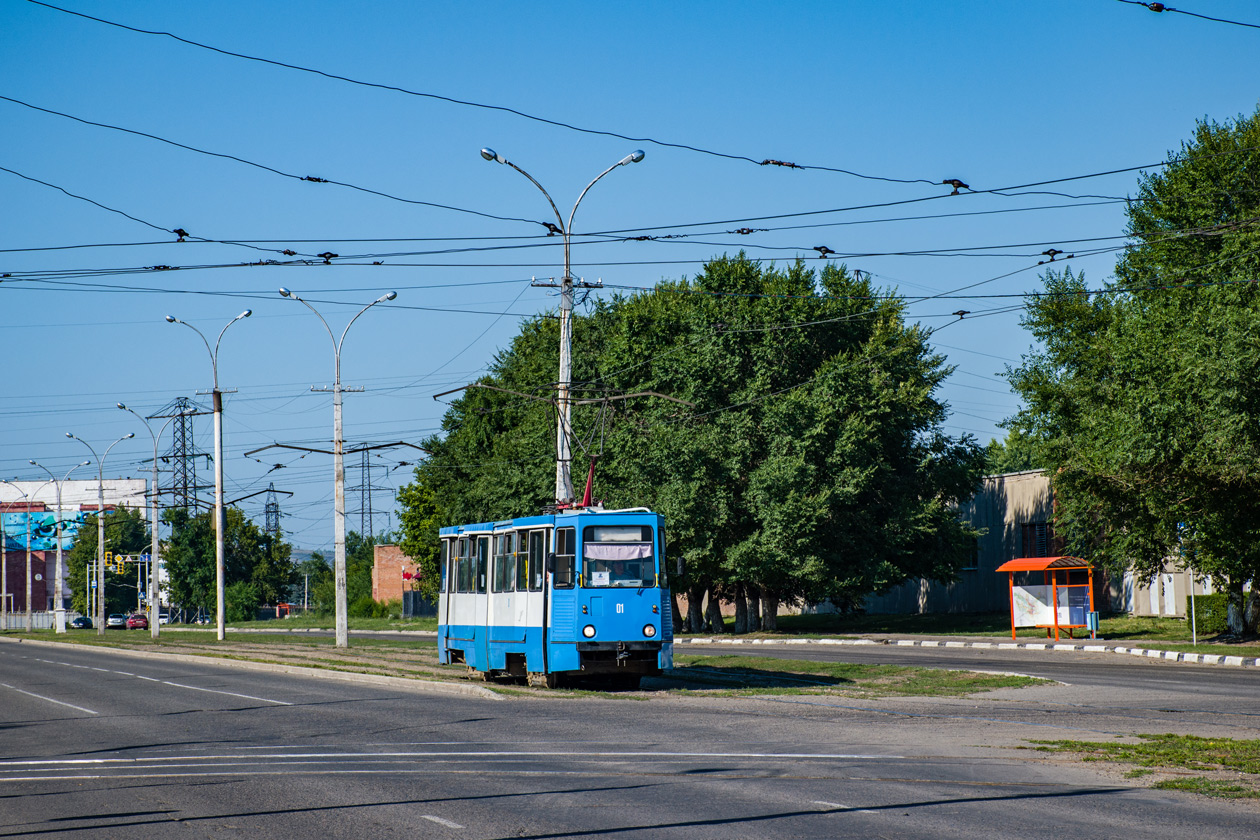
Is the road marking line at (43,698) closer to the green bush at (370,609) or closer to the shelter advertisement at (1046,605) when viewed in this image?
the shelter advertisement at (1046,605)

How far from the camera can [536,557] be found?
76.7ft

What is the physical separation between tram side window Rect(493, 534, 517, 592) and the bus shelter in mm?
17920

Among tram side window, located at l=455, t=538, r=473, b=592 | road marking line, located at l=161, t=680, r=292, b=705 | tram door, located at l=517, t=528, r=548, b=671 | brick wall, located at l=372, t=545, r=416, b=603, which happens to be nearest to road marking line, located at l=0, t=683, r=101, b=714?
road marking line, located at l=161, t=680, r=292, b=705

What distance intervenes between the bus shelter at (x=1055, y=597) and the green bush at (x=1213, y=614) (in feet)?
9.66

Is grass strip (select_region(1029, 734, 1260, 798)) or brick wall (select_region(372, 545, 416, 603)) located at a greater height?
grass strip (select_region(1029, 734, 1260, 798))

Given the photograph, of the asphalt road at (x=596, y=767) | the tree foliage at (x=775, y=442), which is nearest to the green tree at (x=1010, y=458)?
the tree foliage at (x=775, y=442)

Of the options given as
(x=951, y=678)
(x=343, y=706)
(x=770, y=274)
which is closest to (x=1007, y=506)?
(x=770, y=274)

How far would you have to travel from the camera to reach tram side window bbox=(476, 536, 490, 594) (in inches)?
1012

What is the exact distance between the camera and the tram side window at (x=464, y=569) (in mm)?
26688

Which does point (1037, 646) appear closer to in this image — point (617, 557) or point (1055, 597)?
point (1055, 597)

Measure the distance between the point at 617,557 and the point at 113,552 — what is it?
12228cm

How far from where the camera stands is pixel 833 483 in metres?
44.8

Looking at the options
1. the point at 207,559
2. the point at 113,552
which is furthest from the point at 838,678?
the point at 113,552

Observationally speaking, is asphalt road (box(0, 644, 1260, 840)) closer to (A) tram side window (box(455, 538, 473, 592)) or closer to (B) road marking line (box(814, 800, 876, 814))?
(B) road marking line (box(814, 800, 876, 814))
